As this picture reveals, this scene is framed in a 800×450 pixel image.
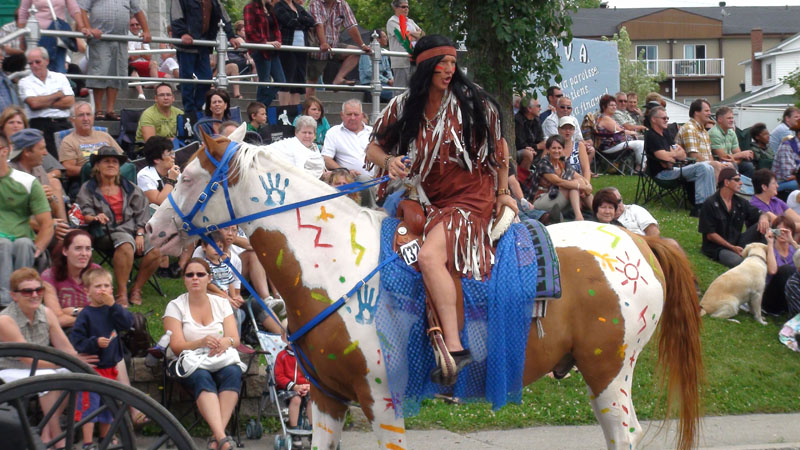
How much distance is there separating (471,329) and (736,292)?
6412 millimetres

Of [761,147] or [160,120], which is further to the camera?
[761,147]

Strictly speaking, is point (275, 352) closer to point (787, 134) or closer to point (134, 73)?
point (134, 73)

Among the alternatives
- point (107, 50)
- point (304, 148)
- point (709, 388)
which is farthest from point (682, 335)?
point (107, 50)

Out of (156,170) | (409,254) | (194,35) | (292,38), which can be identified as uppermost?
(194,35)

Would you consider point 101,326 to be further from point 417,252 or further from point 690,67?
point 690,67

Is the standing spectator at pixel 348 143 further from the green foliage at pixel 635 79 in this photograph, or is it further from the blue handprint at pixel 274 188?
the green foliage at pixel 635 79

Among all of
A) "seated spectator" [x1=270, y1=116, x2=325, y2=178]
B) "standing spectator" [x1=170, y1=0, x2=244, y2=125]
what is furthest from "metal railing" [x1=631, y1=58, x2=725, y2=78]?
"seated spectator" [x1=270, y1=116, x2=325, y2=178]

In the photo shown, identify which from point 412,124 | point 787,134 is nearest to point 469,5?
point 787,134

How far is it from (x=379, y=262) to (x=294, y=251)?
0.50 metres

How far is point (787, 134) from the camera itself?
16.4 m

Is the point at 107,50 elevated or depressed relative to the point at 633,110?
elevated

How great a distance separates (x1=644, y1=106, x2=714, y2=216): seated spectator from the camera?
14.5 metres

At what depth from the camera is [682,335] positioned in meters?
6.51

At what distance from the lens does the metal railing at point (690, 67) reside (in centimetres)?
7150
